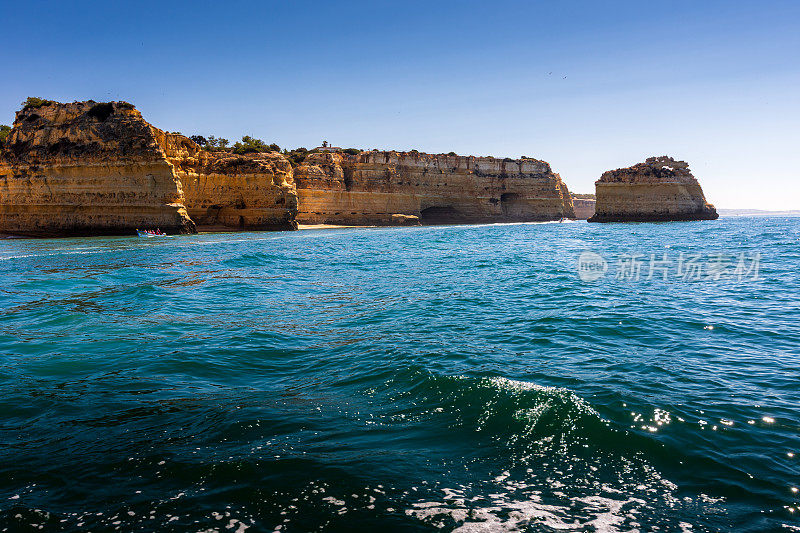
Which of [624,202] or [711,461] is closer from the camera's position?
[711,461]

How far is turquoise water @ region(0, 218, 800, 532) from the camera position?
131 inches

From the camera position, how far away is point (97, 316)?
10.2 metres

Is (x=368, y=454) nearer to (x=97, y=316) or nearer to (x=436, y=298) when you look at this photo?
(x=436, y=298)

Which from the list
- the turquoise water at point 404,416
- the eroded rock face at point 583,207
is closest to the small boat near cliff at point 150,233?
the turquoise water at point 404,416

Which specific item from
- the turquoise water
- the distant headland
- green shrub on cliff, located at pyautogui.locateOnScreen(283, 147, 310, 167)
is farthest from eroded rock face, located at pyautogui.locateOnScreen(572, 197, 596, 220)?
the turquoise water

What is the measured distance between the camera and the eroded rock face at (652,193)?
7838 cm

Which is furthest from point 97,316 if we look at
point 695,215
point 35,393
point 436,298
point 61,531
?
point 695,215

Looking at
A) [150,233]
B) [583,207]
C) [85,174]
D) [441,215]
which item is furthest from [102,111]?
[583,207]

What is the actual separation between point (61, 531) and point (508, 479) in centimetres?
311

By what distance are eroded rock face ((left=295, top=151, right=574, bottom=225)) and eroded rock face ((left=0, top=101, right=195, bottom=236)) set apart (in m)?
27.9

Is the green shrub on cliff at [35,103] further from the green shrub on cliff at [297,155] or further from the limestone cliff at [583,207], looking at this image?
the limestone cliff at [583,207]

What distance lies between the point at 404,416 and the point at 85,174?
4501 cm

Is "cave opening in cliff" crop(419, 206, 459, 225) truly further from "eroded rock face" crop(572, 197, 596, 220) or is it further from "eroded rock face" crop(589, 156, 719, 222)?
"eroded rock face" crop(572, 197, 596, 220)

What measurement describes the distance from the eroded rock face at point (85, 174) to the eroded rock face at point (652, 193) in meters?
70.0
